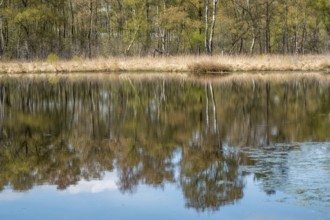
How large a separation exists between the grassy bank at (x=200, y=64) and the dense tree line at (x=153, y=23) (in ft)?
21.7

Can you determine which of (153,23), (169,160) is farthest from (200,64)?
(169,160)

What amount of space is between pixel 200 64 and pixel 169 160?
24.9 m

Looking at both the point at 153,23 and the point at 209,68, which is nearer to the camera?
the point at 209,68

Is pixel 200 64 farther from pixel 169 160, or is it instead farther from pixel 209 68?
pixel 169 160

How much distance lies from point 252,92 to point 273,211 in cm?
1478

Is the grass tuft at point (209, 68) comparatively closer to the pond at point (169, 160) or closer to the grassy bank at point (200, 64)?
the grassy bank at point (200, 64)

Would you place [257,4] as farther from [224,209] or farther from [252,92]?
[224,209]

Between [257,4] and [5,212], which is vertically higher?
[257,4]

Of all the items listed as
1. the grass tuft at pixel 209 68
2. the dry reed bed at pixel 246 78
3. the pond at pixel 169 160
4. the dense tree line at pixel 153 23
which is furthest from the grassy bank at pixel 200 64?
the pond at pixel 169 160

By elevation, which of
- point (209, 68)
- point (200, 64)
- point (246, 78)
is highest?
point (200, 64)

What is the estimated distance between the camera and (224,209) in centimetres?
624

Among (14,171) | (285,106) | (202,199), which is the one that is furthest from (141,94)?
(202,199)

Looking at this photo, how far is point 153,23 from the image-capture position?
174 feet

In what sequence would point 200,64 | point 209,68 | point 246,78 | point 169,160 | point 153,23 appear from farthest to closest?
point 153,23
point 209,68
point 200,64
point 246,78
point 169,160
